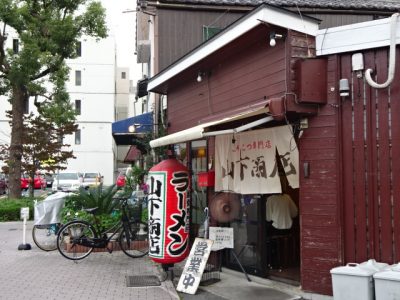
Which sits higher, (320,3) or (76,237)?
(320,3)

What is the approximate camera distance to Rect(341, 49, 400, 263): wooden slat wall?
6020 millimetres

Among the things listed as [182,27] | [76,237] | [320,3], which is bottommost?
[76,237]

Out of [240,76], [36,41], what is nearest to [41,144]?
[36,41]

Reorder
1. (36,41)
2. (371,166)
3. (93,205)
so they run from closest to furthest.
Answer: (371,166), (93,205), (36,41)

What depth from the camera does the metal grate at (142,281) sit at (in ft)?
26.7

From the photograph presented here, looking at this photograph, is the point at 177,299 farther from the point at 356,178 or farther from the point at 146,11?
the point at 146,11

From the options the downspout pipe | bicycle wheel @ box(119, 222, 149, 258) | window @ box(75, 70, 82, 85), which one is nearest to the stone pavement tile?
bicycle wheel @ box(119, 222, 149, 258)

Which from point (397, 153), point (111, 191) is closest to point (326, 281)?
point (397, 153)

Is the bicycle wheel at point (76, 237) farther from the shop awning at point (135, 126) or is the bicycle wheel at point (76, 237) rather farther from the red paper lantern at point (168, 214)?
the shop awning at point (135, 126)

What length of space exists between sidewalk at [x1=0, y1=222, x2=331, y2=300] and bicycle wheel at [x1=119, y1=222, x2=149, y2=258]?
0.63 ft

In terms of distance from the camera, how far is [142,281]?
8359 millimetres

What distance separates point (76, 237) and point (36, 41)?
31.6 ft

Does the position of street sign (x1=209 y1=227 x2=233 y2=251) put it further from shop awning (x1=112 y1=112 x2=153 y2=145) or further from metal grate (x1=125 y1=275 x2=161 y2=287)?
shop awning (x1=112 y1=112 x2=153 y2=145)

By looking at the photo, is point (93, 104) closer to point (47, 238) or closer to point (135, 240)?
point (47, 238)
